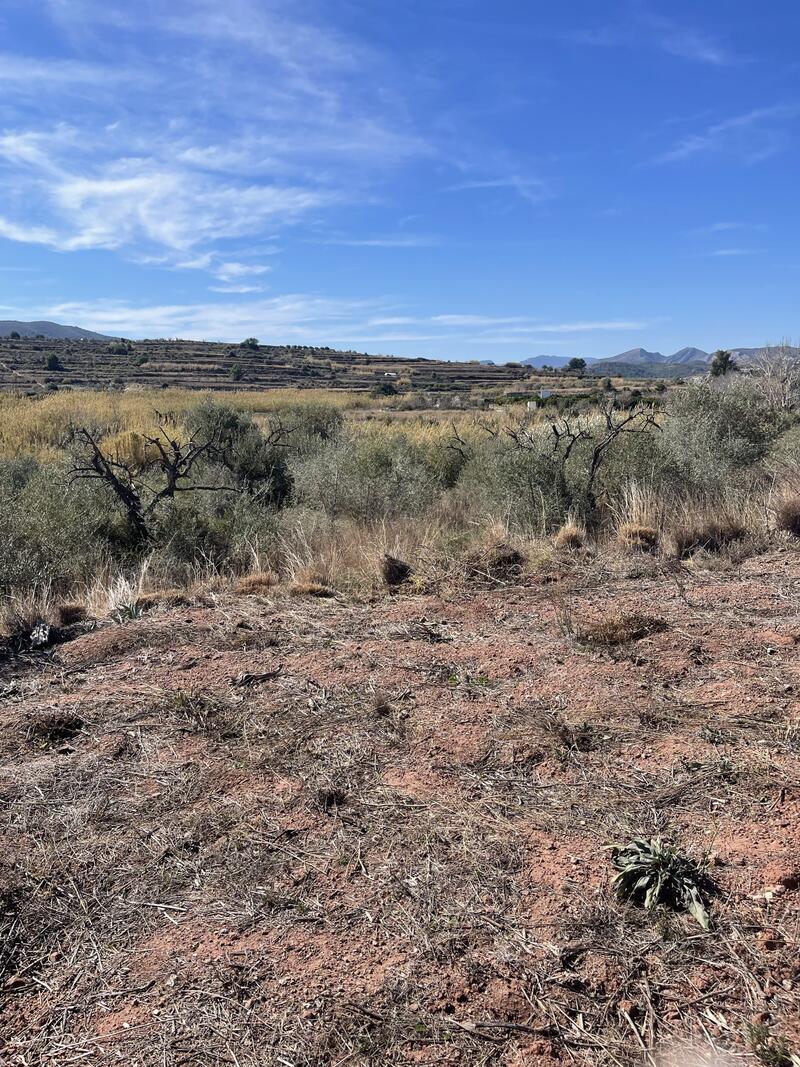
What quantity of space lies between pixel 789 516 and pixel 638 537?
1516 mm

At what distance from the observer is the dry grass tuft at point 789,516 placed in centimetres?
671

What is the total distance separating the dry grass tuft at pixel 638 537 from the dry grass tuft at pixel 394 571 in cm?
213

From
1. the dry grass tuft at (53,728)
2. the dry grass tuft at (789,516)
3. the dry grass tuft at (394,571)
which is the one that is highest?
the dry grass tuft at (789,516)

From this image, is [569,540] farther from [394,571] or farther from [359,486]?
[359,486]

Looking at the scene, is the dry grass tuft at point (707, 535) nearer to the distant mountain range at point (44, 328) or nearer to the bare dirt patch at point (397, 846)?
the bare dirt patch at point (397, 846)

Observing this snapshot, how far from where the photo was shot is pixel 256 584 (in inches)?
232

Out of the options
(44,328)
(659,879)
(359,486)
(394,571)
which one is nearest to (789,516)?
(394,571)

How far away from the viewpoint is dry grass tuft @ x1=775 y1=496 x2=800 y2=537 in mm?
6711

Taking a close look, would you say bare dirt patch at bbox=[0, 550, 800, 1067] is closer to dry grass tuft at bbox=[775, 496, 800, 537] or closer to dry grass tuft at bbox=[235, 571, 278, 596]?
dry grass tuft at bbox=[235, 571, 278, 596]

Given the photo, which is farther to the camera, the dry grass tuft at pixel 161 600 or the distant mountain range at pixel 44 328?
the distant mountain range at pixel 44 328

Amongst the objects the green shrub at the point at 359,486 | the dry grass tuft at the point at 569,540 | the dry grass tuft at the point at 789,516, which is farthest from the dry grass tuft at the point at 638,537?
the green shrub at the point at 359,486

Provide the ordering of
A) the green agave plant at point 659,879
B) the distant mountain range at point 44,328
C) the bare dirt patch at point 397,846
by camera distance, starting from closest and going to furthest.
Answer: the bare dirt patch at point 397,846, the green agave plant at point 659,879, the distant mountain range at point 44,328

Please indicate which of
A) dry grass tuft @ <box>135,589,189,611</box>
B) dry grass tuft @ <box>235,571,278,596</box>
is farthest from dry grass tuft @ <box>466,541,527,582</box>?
dry grass tuft @ <box>135,589,189,611</box>

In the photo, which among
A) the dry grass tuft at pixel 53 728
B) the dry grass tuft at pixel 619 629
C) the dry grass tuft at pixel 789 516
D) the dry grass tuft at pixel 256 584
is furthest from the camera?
the dry grass tuft at pixel 789 516
